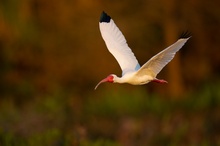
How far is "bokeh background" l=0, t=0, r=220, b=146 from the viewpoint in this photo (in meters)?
15.4

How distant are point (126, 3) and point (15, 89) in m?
2.78

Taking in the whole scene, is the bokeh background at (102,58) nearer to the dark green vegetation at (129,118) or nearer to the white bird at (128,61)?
the dark green vegetation at (129,118)

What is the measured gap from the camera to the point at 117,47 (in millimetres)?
10234

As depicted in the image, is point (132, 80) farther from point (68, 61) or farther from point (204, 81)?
point (68, 61)

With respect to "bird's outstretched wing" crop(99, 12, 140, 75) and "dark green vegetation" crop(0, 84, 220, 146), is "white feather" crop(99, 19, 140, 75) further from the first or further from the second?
"dark green vegetation" crop(0, 84, 220, 146)

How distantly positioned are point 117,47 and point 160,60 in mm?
1183

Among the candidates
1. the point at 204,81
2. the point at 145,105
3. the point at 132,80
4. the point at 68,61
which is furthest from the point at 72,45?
the point at 132,80

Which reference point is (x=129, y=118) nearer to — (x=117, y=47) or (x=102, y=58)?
(x=117, y=47)

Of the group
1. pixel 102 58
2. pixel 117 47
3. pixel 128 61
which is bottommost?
pixel 102 58

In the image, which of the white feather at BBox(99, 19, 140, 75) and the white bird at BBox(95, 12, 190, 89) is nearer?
the white bird at BBox(95, 12, 190, 89)

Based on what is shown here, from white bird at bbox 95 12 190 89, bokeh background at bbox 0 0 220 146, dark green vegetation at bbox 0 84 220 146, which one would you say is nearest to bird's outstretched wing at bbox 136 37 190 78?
white bird at bbox 95 12 190 89

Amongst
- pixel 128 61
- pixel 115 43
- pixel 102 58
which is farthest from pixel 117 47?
pixel 102 58

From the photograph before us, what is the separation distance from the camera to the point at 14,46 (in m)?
19.9

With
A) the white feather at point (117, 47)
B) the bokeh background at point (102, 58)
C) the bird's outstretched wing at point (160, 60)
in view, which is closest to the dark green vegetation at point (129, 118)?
the bokeh background at point (102, 58)
